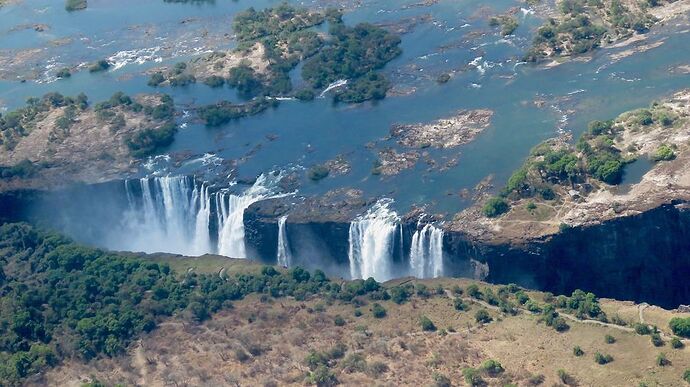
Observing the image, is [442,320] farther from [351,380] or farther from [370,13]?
[370,13]

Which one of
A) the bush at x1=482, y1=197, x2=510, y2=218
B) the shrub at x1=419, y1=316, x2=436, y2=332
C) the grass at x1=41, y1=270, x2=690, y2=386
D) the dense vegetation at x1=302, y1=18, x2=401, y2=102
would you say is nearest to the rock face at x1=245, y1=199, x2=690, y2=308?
the grass at x1=41, y1=270, x2=690, y2=386

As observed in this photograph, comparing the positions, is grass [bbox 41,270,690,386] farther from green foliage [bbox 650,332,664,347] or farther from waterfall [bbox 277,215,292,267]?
waterfall [bbox 277,215,292,267]

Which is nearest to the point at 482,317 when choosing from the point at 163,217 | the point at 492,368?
the point at 492,368

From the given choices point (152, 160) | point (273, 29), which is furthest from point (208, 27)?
point (152, 160)

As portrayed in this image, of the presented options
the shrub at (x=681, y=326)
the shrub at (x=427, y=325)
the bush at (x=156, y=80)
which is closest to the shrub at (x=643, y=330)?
the shrub at (x=681, y=326)

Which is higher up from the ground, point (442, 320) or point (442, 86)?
point (442, 86)

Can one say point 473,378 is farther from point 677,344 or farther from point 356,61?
point 356,61
